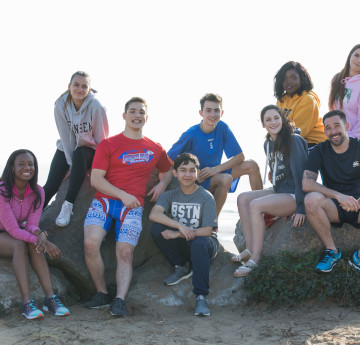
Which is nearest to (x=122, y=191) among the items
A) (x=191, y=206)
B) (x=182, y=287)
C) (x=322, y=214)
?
(x=191, y=206)

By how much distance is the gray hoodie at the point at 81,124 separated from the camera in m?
6.09

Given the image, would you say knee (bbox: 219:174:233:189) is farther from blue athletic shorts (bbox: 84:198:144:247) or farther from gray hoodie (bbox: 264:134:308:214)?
blue athletic shorts (bbox: 84:198:144:247)

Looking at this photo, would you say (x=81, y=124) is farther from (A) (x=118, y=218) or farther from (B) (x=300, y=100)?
(B) (x=300, y=100)

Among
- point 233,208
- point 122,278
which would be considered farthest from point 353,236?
point 233,208

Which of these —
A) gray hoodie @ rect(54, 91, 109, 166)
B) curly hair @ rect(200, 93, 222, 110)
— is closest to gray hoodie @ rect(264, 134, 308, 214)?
curly hair @ rect(200, 93, 222, 110)

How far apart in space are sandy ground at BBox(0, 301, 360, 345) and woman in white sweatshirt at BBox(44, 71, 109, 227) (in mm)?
1929

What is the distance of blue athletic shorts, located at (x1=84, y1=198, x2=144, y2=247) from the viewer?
527 cm

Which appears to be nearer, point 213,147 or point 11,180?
point 11,180

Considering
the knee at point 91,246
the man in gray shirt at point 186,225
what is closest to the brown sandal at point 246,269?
the man in gray shirt at point 186,225

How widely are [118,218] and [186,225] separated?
841 millimetres

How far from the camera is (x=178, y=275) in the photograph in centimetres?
553

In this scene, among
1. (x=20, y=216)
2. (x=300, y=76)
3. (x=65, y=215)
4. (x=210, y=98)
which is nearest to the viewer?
(x=20, y=216)

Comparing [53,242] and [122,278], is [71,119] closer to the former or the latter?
[53,242]

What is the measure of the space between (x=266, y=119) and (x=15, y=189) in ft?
10.6
